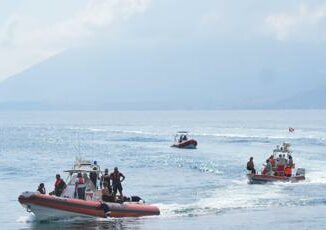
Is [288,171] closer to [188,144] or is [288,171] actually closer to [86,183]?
[86,183]

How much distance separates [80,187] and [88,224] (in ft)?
6.92

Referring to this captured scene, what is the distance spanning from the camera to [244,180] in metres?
56.0

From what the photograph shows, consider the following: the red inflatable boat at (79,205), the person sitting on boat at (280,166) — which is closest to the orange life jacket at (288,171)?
the person sitting on boat at (280,166)

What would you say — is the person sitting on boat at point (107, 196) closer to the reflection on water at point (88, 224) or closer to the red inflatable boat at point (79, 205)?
the red inflatable boat at point (79, 205)

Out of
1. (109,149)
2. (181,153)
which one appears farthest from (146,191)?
(109,149)

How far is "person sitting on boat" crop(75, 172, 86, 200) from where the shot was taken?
38.7m

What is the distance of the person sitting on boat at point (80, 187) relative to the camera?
127 feet

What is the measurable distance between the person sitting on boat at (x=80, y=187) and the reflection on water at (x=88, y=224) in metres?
1.27

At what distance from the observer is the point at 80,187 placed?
3872 centimetres

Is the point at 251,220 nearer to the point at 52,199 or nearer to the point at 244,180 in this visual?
the point at 52,199

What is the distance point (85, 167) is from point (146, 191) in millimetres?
10845

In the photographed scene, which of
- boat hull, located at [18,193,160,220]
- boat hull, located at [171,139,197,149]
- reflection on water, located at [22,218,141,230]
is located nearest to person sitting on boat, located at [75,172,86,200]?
boat hull, located at [18,193,160,220]

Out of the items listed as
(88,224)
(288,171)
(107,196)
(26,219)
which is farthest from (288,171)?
(26,219)

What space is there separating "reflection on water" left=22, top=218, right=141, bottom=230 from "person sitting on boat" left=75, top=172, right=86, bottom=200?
127 cm
